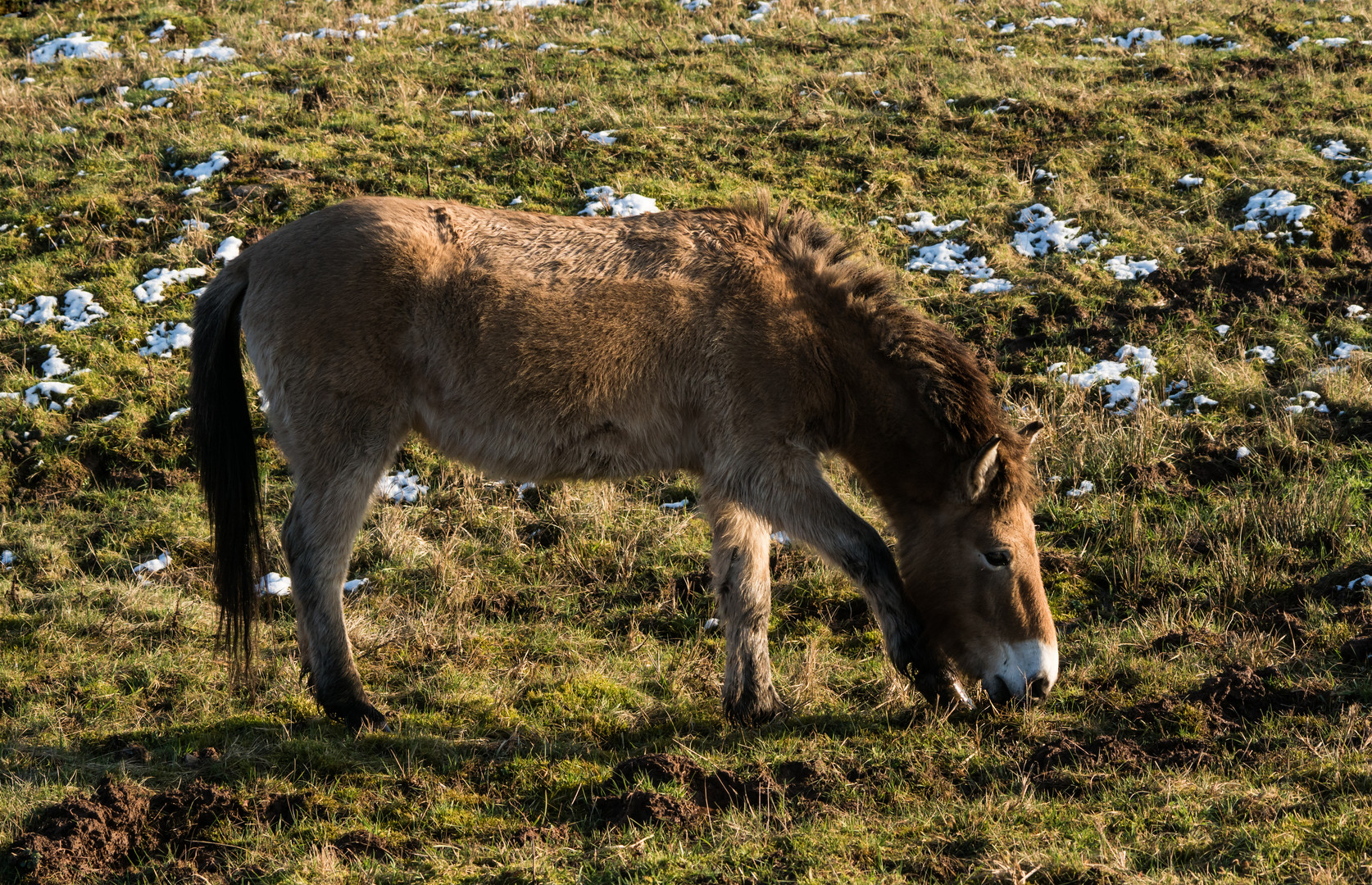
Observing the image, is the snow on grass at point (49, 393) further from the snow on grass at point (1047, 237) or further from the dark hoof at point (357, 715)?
the snow on grass at point (1047, 237)

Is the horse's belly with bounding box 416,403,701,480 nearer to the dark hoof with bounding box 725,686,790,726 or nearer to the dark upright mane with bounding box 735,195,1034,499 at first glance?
the dark upright mane with bounding box 735,195,1034,499

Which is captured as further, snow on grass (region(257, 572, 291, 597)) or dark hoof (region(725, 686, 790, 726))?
snow on grass (region(257, 572, 291, 597))

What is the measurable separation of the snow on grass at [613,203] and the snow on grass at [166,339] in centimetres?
385

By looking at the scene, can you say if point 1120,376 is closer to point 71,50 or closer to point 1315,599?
point 1315,599

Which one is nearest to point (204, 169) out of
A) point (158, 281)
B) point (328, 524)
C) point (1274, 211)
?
point (158, 281)

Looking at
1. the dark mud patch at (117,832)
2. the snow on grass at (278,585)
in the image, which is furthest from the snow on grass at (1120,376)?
the dark mud patch at (117,832)

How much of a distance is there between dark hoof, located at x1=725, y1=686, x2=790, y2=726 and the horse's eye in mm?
1310

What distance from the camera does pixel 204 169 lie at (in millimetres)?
10906

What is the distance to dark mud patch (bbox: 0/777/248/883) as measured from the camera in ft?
13.0

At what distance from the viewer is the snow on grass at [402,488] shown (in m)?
7.60

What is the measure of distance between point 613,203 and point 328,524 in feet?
19.4

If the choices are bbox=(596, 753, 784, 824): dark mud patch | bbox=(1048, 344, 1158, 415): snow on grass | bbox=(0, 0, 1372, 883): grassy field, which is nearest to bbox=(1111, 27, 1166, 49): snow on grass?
bbox=(0, 0, 1372, 883): grassy field

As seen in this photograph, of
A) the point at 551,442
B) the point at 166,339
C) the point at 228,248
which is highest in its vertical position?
the point at 551,442

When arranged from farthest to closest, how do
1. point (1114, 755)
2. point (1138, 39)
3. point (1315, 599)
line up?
point (1138, 39)
point (1315, 599)
point (1114, 755)
